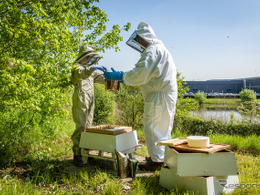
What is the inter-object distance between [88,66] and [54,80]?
2.14 ft

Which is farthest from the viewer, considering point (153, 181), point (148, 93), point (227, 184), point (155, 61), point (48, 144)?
point (48, 144)

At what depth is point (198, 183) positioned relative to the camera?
2393mm

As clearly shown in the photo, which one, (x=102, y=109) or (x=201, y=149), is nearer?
(x=201, y=149)

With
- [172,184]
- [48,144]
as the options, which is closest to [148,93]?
[172,184]

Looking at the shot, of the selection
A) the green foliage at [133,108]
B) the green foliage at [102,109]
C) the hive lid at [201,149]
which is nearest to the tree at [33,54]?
the hive lid at [201,149]

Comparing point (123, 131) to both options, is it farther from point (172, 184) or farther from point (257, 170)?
point (257, 170)

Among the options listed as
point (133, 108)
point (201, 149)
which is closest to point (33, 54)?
point (201, 149)

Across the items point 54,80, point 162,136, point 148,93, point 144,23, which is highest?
point 144,23

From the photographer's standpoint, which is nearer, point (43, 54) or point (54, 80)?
point (43, 54)

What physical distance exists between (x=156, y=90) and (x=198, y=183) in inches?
60.2

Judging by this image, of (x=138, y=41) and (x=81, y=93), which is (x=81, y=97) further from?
(x=138, y=41)

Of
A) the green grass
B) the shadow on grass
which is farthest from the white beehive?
the shadow on grass

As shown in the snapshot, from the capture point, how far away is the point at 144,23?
3596 millimetres

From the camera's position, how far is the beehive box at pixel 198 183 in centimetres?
234
